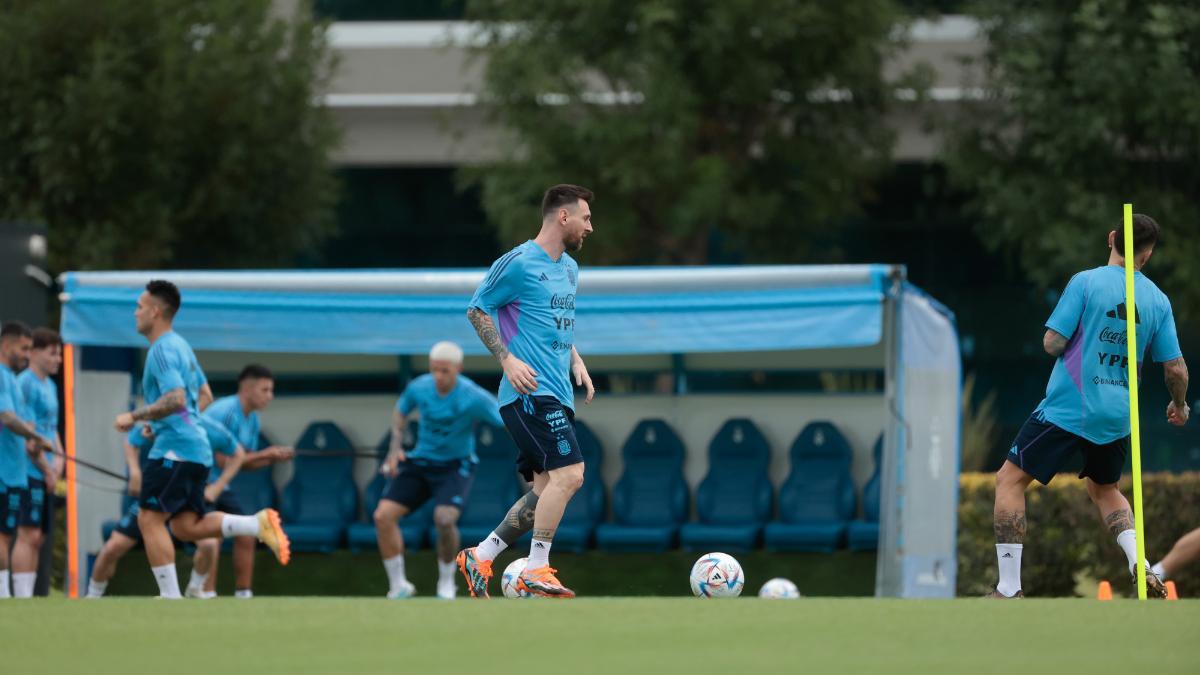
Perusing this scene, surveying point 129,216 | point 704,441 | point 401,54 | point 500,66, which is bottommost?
point 704,441

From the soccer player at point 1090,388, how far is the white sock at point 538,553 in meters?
2.09

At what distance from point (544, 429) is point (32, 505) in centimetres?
510

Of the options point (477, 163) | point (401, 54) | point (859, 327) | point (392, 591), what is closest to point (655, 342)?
point (859, 327)

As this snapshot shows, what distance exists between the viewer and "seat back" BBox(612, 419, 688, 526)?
1507 cm

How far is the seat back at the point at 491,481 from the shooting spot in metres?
15.3

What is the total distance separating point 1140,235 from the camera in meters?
9.09

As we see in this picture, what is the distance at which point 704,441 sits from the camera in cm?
1555

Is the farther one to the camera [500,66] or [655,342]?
[500,66]

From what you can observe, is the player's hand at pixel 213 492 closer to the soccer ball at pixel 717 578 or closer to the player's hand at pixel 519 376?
the soccer ball at pixel 717 578

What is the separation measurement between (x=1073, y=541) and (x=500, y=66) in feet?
A: 25.2

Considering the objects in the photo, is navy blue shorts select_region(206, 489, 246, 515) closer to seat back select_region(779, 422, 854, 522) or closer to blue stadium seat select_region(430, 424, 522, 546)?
blue stadium seat select_region(430, 424, 522, 546)

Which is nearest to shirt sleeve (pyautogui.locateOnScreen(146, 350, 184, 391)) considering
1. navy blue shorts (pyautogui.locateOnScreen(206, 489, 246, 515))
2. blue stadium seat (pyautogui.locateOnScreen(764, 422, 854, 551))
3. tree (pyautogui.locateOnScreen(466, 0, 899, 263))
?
navy blue shorts (pyautogui.locateOnScreen(206, 489, 246, 515))

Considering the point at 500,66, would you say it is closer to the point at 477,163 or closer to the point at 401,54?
the point at 477,163

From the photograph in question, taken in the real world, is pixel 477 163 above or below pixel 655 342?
above
